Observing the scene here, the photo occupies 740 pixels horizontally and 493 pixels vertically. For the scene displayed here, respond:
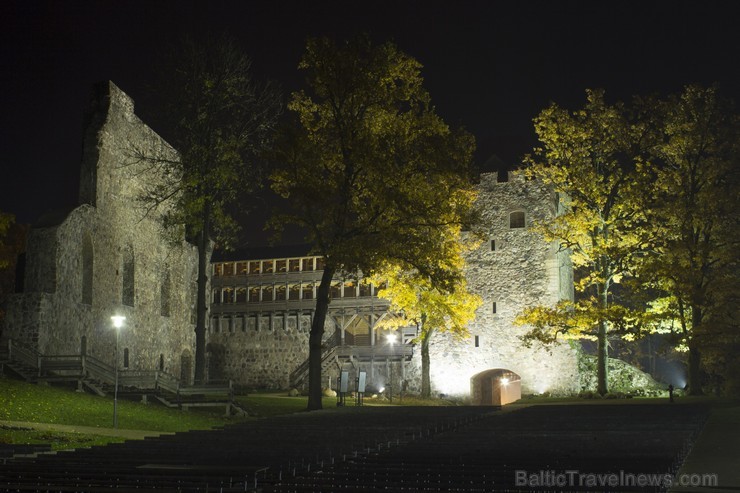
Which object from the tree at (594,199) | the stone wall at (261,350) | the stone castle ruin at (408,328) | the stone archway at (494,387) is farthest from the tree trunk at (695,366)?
the stone wall at (261,350)

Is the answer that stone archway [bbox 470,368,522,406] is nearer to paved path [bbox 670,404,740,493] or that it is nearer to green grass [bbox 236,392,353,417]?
green grass [bbox 236,392,353,417]

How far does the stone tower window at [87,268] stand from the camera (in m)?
34.2

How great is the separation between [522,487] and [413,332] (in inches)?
1476

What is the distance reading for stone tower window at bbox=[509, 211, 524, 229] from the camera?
134ft

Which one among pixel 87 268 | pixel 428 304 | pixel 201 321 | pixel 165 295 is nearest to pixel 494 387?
pixel 428 304

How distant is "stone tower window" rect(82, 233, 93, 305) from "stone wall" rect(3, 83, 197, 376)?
1.6 inches

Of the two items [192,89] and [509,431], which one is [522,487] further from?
[192,89]

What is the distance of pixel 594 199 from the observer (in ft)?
112

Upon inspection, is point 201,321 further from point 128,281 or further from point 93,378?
point 128,281

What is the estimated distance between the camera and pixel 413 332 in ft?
153

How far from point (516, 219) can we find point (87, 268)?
1965 cm

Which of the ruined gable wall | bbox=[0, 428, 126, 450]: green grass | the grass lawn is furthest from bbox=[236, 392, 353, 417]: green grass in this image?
the ruined gable wall

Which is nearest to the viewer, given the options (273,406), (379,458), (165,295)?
(379,458)

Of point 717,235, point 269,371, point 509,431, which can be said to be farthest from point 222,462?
point 269,371
